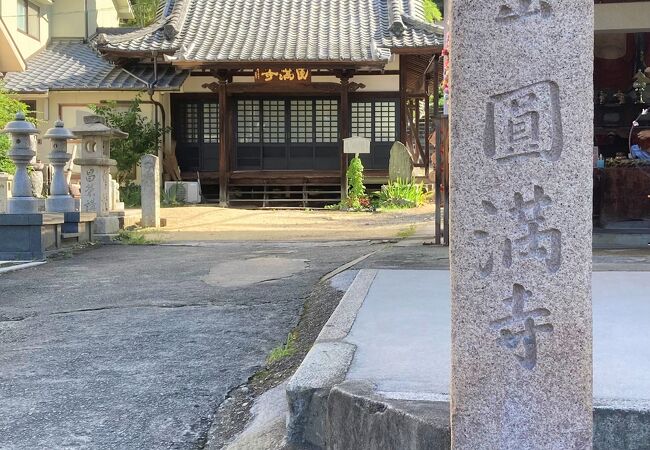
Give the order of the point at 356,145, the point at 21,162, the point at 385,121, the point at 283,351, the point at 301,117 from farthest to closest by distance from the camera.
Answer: the point at 301,117
the point at 385,121
the point at 356,145
the point at 21,162
the point at 283,351

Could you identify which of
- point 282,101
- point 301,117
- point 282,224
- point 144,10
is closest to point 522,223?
point 282,224

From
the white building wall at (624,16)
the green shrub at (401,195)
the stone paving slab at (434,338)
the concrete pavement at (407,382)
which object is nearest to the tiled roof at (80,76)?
the green shrub at (401,195)

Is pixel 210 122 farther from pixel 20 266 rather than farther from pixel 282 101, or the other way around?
pixel 20 266

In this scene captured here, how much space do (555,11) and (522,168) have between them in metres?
0.48

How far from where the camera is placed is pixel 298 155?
19016 millimetres

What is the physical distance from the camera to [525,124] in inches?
84.7

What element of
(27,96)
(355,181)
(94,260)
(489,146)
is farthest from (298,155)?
(489,146)

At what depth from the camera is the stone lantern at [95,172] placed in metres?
11.3

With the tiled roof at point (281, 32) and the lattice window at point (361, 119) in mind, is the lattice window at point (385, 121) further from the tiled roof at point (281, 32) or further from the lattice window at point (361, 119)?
the tiled roof at point (281, 32)

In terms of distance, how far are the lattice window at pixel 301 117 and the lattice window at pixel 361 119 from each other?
114 cm

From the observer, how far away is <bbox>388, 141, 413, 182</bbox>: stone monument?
57.1 ft

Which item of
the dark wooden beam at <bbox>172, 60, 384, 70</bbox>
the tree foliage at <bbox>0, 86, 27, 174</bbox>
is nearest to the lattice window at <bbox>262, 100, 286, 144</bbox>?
the dark wooden beam at <bbox>172, 60, 384, 70</bbox>

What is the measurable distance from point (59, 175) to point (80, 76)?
32.2 ft

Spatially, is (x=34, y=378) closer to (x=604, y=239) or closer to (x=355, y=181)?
(x=604, y=239)
